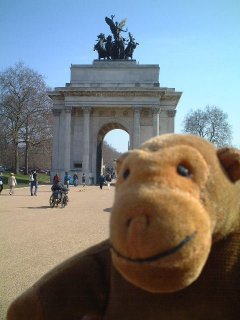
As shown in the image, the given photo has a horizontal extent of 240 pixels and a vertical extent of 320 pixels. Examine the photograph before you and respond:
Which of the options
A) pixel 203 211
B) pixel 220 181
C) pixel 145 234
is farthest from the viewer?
pixel 220 181

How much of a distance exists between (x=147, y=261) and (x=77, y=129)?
41.6 meters

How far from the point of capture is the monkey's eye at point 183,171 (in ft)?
5.78

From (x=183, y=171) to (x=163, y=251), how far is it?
385 millimetres

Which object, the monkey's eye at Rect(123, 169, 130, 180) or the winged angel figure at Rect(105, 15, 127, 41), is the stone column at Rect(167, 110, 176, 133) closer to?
the winged angel figure at Rect(105, 15, 127, 41)

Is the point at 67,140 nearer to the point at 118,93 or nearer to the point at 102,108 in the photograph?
the point at 102,108

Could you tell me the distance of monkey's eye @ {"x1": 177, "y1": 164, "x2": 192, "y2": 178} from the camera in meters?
1.76

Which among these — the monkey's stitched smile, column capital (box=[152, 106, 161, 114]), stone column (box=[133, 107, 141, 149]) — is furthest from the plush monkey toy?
column capital (box=[152, 106, 161, 114])

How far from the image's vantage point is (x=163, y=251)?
1586mm

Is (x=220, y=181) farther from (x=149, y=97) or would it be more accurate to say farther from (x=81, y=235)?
(x=149, y=97)

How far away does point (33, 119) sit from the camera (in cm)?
5009

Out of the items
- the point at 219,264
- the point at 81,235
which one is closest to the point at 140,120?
the point at 81,235

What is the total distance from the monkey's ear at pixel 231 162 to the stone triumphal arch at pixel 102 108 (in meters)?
38.8

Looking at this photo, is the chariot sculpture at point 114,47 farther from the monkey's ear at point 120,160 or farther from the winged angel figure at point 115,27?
the monkey's ear at point 120,160

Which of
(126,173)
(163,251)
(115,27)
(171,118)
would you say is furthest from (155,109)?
(163,251)
